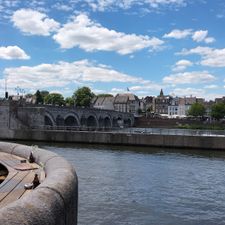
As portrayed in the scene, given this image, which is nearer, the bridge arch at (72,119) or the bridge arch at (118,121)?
the bridge arch at (72,119)

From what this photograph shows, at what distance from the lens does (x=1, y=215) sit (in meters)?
5.05

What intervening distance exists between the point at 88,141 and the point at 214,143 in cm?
1684

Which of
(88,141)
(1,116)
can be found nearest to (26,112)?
(1,116)

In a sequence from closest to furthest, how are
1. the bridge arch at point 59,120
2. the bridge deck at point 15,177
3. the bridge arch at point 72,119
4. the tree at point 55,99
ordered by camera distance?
the bridge deck at point 15,177 < the bridge arch at point 59,120 < the bridge arch at point 72,119 < the tree at point 55,99

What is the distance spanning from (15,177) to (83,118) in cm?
9096

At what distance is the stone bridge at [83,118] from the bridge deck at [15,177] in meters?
57.1

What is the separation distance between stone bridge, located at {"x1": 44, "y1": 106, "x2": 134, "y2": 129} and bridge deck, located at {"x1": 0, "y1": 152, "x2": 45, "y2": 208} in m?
57.1

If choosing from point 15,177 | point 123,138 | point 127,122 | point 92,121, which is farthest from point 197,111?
point 15,177

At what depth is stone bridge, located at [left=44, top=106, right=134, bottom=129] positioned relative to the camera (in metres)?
79.8

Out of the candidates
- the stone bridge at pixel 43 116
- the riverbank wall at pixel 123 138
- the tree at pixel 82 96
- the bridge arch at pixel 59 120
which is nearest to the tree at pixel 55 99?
the tree at pixel 82 96

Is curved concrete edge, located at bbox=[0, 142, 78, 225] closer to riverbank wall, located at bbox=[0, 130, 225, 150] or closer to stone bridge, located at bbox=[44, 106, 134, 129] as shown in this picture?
riverbank wall, located at bbox=[0, 130, 225, 150]

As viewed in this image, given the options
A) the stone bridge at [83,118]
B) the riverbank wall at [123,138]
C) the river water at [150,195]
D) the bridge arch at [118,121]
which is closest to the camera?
the river water at [150,195]

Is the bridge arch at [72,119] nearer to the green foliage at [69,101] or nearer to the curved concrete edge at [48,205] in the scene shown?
the green foliage at [69,101]

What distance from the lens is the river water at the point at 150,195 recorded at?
53.8 ft
